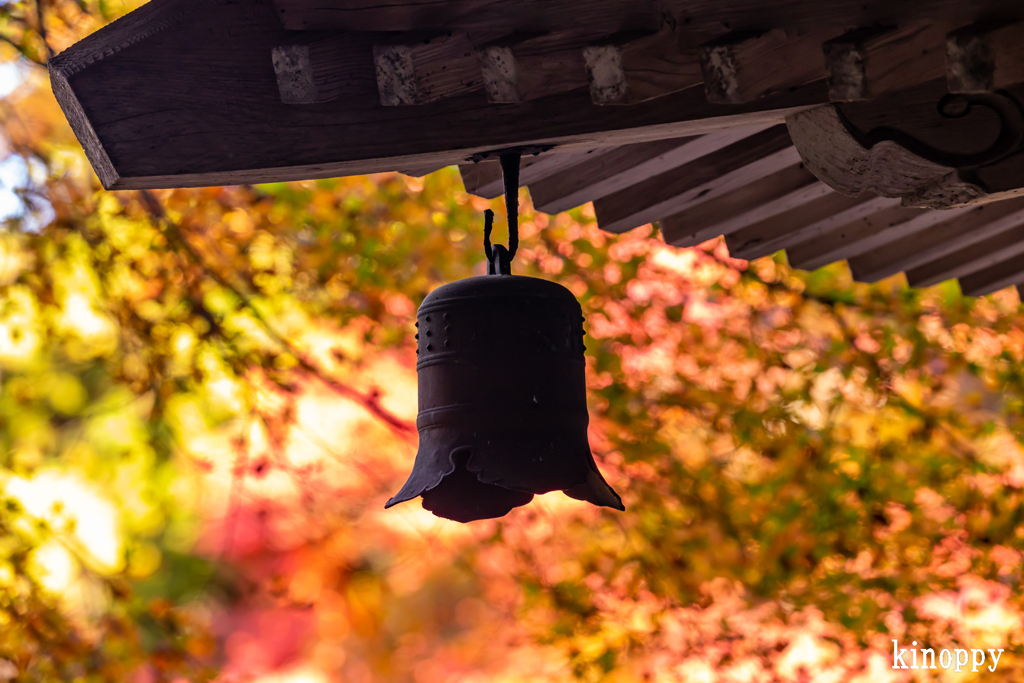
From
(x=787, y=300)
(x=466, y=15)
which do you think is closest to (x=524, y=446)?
(x=466, y=15)

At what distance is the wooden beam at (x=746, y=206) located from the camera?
2354 millimetres

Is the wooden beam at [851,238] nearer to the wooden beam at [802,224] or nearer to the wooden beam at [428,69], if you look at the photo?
the wooden beam at [802,224]

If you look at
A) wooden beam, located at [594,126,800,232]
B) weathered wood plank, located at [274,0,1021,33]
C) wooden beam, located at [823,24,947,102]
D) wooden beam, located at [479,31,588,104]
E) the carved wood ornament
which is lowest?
the carved wood ornament

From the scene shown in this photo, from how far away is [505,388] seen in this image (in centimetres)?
194

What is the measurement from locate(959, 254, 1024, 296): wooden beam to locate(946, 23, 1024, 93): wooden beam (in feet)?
4.83

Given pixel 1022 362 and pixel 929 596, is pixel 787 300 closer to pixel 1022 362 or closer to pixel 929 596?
pixel 1022 362

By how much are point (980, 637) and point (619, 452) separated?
2.09 meters

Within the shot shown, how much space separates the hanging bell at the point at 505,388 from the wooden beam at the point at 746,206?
683mm

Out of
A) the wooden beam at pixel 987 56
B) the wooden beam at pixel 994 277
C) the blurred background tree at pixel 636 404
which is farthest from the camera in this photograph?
the blurred background tree at pixel 636 404

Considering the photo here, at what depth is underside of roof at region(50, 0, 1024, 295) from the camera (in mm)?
1503

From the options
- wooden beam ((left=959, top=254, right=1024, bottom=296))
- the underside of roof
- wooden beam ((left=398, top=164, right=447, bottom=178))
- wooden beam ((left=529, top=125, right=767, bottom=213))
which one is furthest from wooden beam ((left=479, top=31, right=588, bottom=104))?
wooden beam ((left=959, top=254, right=1024, bottom=296))

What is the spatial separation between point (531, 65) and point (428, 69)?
0.62 ft

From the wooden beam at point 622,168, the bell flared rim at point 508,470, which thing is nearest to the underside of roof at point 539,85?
the wooden beam at point 622,168

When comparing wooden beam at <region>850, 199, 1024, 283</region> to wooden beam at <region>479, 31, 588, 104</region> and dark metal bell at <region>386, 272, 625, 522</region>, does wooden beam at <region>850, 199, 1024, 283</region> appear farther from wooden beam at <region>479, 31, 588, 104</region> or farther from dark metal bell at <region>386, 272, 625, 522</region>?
wooden beam at <region>479, 31, 588, 104</region>
